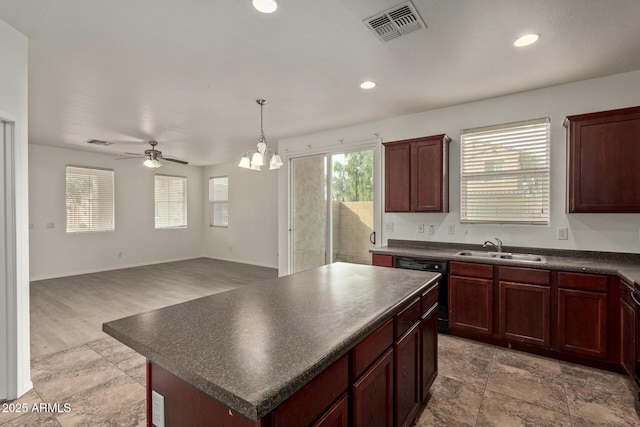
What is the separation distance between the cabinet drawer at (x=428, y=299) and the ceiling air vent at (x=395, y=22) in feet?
6.19

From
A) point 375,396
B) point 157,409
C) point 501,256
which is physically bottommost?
point 375,396

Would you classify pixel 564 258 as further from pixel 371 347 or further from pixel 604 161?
pixel 371 347

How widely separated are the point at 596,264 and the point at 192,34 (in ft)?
13.1

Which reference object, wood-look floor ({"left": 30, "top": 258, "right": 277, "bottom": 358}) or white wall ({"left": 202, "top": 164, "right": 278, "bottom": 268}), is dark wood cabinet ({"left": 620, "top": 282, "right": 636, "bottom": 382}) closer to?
wood-look floor ({"left": 30, "top": 258, "right": 277, "bottom": 358})

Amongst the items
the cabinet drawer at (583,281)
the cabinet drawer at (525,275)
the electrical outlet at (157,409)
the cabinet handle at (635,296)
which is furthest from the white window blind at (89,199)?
the cabinet handle at (635,296)

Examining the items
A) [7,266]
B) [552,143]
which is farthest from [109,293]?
[552,143]

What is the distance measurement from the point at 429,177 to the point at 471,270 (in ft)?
3.92

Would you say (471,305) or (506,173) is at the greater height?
(506,173)

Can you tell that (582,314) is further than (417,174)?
No

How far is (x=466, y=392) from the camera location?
2387 mm

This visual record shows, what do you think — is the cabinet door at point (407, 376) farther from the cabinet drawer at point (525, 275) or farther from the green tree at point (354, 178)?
the green tree at point (354, 178)

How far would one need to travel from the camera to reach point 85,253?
6.69 metres

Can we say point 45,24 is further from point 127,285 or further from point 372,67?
point 127,285

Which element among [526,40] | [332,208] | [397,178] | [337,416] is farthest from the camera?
[332,208]
